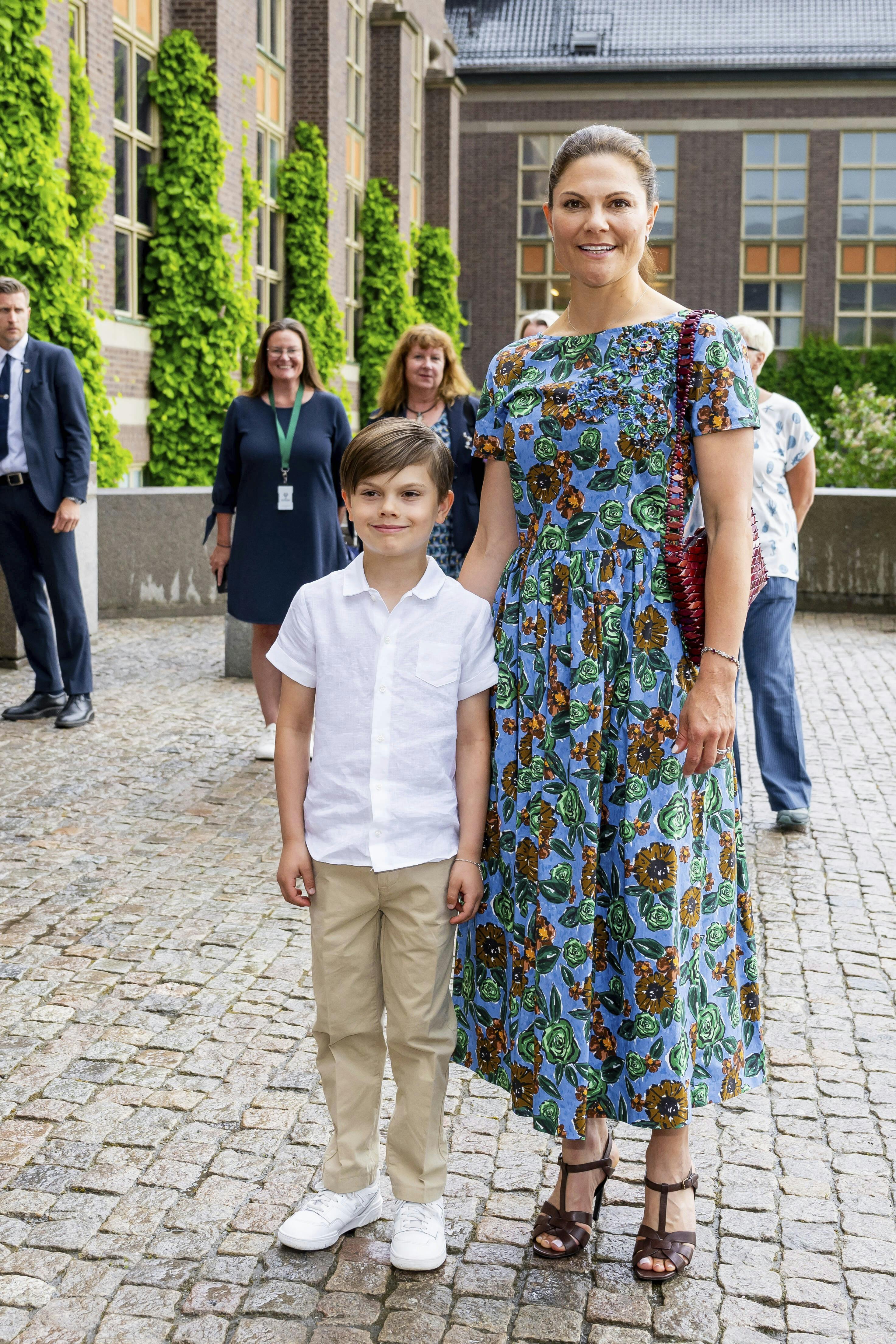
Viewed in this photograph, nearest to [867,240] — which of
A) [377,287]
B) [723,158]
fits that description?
[723,158]

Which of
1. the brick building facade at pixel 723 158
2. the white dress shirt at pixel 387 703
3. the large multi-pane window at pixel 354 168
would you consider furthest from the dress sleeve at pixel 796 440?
the brick building facade at pixel 723 158

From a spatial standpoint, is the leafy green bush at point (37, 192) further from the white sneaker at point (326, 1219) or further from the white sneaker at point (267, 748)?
the white sneaker at point (326, 1219)

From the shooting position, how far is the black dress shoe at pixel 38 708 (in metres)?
7.48

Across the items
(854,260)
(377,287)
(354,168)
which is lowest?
(377,287)

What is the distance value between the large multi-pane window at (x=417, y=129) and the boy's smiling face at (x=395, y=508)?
84.3 feet

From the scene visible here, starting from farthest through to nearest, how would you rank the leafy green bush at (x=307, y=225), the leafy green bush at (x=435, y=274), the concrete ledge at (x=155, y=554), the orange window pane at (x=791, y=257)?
the orange window pane at (x=791, y=257)
the leafy green bush at (x=435, y=274)
the leafy green bush at (x=307, y=225)
the concrete ledge at (x=155, y=554)

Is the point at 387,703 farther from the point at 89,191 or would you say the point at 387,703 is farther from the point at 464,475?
the point at 89,191

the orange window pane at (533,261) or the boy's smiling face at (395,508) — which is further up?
the orange window pane at (533,261)

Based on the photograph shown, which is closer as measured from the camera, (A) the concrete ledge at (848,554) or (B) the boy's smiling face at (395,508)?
(B) the boy's smiling face at (395,508)

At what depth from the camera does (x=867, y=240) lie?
37.2 m

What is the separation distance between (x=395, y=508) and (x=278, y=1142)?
1.45 meters

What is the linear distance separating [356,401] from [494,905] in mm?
22718

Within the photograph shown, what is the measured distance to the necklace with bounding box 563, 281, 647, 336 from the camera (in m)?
2.52

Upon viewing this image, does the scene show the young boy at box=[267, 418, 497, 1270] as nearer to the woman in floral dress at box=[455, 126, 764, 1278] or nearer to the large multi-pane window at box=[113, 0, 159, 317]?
the woman in floral dress at box=[455, 126, 764, 1278]
